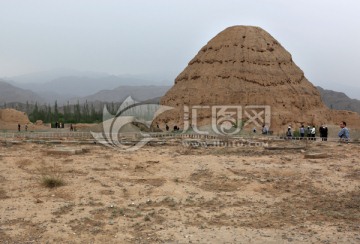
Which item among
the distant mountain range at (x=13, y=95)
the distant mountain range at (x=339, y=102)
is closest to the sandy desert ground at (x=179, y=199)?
the distant mountain range at (x=339, y=102)

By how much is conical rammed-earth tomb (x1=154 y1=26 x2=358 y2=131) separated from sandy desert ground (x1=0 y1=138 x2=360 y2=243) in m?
21.9

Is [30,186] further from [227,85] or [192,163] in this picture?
[227,85]

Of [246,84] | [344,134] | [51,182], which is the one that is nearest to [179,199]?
[51,182]

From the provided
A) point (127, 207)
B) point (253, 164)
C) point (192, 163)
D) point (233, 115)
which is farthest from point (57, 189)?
point (233, 115)

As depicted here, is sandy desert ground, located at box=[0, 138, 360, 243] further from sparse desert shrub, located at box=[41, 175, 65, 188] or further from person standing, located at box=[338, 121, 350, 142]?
person standing, located at box=[338, 121, 350, 142]

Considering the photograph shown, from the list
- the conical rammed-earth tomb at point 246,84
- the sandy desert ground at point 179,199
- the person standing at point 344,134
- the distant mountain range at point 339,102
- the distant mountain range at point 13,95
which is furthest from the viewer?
the distant mountain range at point 13,95

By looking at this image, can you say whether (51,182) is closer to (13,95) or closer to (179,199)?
(179,199)

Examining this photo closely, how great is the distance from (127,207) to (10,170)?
459 cm

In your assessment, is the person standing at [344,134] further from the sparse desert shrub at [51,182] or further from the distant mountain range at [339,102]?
the distant mountain range at [339,102]

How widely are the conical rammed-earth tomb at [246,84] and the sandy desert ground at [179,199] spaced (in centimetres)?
2194

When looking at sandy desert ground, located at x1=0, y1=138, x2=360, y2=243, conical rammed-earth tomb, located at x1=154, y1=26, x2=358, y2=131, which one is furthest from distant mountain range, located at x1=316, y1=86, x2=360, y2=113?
sandy desert ground, located at x1=0, y1=138, x2=360, y2=243

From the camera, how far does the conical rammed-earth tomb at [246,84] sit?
3556 cm

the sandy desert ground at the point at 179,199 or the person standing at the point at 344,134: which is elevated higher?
the person standing at the point at 344,134

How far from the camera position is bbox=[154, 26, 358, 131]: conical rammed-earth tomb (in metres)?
35.6
